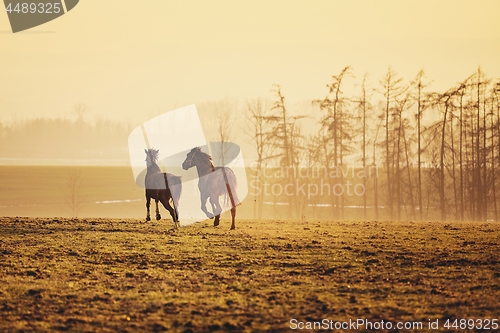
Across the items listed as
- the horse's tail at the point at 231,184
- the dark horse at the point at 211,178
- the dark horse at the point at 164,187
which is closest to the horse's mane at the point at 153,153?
the dark horse at the point at 164,187

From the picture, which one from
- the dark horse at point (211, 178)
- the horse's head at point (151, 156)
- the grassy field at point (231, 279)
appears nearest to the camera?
the grassy field at point (231, 279)

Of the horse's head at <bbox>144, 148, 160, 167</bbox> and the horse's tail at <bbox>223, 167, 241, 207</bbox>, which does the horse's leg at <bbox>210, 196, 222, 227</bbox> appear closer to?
the horse's tail at <bbox>223, 167, 241, 207</bbox>

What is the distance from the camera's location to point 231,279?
14039mm

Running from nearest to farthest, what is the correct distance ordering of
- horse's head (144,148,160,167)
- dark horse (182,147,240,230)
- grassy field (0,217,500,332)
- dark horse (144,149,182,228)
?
grassy field (0,217,500,332) < dark horse (182,147,240,230) < dark horse (144,149,182,228) < horse's head (144,148,160,167)

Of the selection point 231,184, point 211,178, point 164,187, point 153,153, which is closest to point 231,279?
point 211,178

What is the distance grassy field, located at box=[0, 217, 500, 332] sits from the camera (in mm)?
10602

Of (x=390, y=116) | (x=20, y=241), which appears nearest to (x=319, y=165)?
(x=390, y=116)

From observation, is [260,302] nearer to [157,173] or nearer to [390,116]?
[157,173]

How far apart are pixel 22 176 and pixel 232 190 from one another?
398 feet

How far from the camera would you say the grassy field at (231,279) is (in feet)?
34.8

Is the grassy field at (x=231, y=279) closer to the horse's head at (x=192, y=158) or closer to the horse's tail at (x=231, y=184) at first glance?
the horse's tail at (x=231, y=184)

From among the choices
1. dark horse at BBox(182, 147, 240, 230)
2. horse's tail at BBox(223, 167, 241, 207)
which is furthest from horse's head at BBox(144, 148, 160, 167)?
horse's tail at BBox(223, 167, 241, 207)

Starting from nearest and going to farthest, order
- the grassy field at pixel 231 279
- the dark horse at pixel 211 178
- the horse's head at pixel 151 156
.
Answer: the grassy field at pixel 231 279 < the dark horse at pixel 211 178 < the horse's head at pixel 151 156

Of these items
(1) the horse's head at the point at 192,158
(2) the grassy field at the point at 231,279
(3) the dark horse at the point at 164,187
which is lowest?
(2) the grassy field at the point at 231,279
